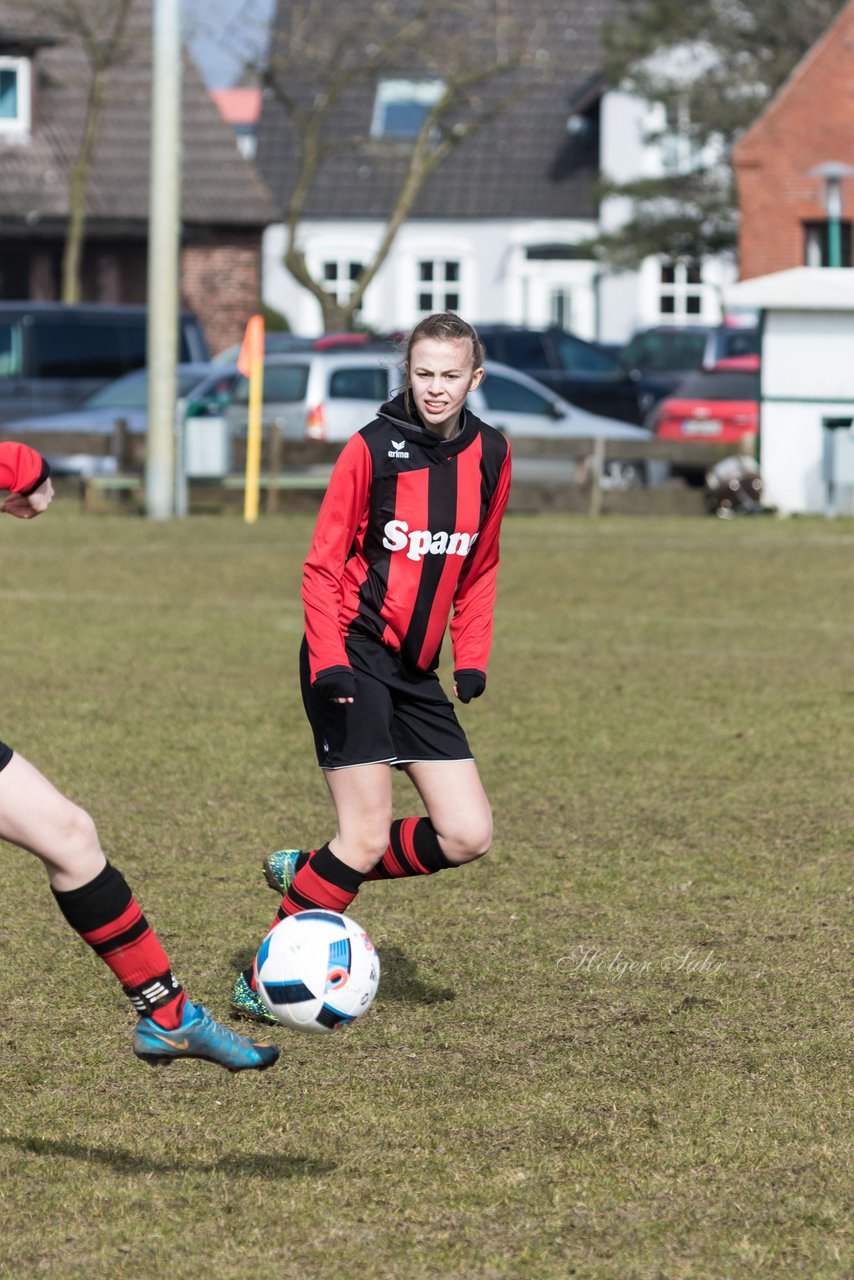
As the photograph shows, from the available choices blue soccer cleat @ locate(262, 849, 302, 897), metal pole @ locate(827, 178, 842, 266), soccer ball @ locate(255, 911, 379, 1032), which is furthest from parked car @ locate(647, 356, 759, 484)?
soccer ball @ locate(255, 911, 379, 1032)

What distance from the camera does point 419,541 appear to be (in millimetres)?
5496

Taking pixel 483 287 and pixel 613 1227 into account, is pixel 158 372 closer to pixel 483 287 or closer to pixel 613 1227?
pixel 613 1227

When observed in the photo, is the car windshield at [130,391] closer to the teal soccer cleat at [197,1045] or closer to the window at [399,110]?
the teal soccer cleat at [197,1045]

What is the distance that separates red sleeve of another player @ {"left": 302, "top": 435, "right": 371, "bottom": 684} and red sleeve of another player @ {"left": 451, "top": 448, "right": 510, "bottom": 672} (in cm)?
41

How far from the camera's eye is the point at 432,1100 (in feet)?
16.7

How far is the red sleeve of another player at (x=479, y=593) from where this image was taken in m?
5.68

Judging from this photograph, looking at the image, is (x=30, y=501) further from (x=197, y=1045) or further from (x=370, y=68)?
(x=370, y=68)

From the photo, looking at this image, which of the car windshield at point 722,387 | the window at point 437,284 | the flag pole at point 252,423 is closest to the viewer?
the flag pole at point 252,423

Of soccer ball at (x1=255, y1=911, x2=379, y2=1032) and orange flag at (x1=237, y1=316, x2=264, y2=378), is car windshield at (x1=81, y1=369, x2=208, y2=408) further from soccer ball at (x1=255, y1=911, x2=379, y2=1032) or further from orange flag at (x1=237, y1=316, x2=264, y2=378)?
soccer ball at (x1=255, y1=911, x2=379, y2=1032)

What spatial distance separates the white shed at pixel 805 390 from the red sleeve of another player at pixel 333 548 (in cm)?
1886

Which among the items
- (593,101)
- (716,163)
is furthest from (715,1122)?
(593,101)

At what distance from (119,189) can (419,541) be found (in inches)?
1598

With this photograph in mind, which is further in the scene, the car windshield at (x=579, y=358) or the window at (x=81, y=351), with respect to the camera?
the car windshield at (x=579, y=358)

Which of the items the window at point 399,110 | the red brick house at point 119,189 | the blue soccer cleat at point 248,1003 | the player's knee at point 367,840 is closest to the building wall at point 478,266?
the window at point 399,110
